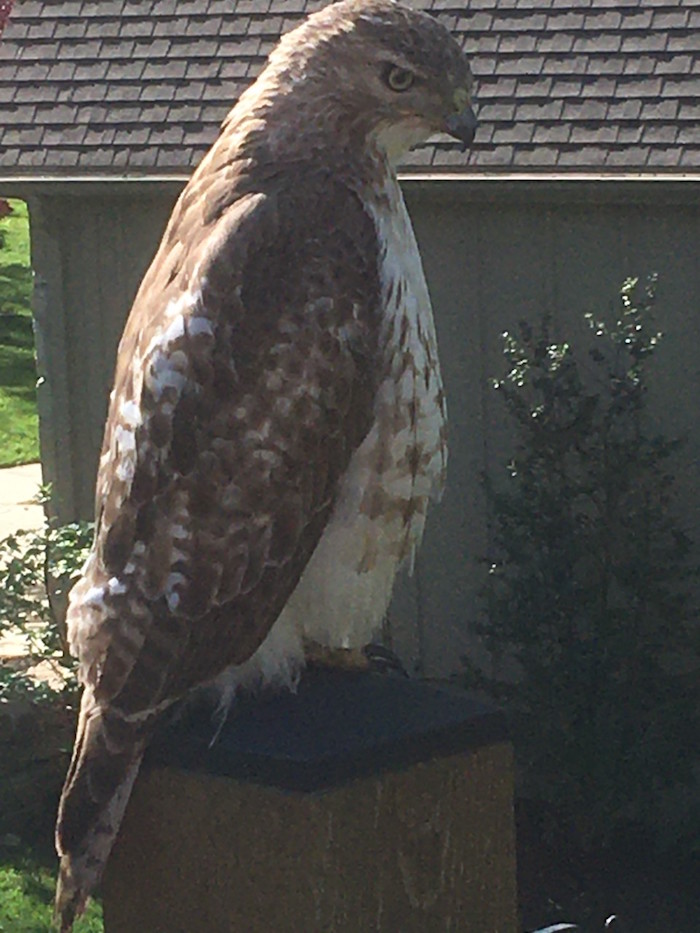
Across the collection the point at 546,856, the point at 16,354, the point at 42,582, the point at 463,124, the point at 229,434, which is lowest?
the point at 546,856

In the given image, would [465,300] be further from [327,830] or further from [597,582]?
[327,830]

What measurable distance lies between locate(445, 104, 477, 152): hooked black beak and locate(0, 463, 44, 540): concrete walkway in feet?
23.9

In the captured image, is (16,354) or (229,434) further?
(16,354)

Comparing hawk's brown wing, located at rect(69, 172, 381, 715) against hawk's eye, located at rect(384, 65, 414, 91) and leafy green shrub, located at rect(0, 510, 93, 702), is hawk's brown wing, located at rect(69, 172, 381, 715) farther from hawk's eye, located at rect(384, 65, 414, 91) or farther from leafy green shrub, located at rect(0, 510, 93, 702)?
leafy green shrub, located at rect(0, 510, 93, 702)

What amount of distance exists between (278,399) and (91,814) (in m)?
0.80

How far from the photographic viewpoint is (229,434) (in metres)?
3.20

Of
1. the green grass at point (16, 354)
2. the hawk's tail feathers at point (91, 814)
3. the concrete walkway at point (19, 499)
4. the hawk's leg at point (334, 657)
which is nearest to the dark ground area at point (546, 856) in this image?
the hawk's leg at point (334, 657)

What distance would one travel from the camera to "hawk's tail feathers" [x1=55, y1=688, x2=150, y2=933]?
2.83m

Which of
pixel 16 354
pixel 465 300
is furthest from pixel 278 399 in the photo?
pixel 16 354

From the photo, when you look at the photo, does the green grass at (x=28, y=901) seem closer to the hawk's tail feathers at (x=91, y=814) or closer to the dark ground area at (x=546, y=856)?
the dark ground area at (x=546, y=856)

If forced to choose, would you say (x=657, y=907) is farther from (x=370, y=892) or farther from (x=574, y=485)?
(x=370, y=892)

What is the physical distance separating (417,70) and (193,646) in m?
1.14

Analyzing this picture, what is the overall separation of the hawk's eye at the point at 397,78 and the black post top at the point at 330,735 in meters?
1.09

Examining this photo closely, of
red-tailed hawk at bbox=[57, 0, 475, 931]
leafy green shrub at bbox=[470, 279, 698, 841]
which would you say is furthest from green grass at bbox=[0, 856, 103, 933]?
red-tailed hawk at bbox=[57, 0, 475, 931]
